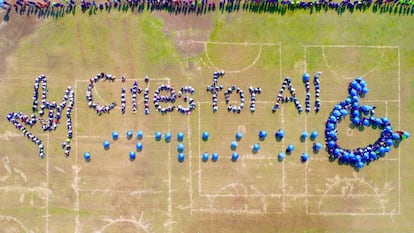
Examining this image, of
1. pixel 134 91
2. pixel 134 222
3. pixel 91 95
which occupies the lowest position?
pixel 134 222

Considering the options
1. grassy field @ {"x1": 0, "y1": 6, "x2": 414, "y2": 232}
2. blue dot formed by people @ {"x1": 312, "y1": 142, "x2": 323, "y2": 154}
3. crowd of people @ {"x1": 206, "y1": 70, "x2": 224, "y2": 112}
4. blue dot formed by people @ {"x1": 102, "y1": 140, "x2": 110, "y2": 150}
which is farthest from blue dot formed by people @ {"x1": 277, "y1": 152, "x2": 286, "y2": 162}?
blue dot formed by people @ {"x1": 102, "y1": 140, "x2": 110, "y2": 150}

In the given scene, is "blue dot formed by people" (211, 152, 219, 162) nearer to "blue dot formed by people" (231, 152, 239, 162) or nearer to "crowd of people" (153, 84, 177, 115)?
"blue dot formed by people" (231, 152, 239, 162)

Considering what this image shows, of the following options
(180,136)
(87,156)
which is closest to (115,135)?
(87,156)

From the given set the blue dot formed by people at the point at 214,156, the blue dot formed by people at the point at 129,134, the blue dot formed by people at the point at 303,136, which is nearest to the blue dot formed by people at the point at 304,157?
the blue dot formed by people at the point at 303,136

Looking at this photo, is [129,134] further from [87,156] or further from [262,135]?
[262,135]

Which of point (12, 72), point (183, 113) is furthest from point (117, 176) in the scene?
point (12, 72)

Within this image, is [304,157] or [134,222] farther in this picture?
[134,222]

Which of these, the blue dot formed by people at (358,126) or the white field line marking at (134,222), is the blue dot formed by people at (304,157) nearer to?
the blue dot formed by people at (358,126)

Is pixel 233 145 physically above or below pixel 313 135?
below
